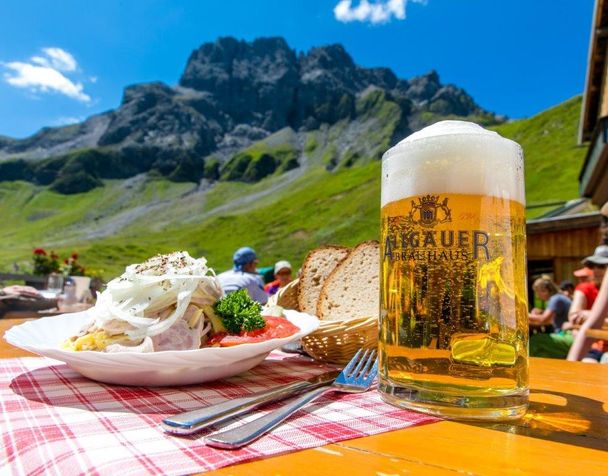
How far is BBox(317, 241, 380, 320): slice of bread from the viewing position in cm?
159

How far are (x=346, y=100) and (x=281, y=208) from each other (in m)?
50.8

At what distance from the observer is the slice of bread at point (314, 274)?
1.84 m

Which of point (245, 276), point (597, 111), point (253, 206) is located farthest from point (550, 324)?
point (253, 206)

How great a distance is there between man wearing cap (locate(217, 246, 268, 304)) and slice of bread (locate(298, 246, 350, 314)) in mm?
3724

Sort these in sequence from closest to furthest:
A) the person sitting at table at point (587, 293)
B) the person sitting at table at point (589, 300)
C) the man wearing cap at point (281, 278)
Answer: the person sitting at table at point (589, 300), the person sitting at table at point (587, 293), the man wearing cap at point (281, 278)

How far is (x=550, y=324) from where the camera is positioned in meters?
7.84

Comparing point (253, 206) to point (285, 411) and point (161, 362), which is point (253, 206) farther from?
point (285, 411)

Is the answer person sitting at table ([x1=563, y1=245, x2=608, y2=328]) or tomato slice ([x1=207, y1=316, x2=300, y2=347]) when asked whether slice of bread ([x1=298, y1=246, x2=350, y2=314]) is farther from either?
person sitting at table ([x1=563, y1=245, x2=608, y2=328])

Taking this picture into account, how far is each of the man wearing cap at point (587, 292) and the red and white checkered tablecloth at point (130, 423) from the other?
3.86 m

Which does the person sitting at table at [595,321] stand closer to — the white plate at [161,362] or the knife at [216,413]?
the white plate at [161,362]

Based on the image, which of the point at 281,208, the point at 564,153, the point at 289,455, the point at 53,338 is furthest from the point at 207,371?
the point at 281,208

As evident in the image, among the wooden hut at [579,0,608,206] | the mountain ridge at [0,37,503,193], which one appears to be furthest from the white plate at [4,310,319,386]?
the mountain ridge at [0,37,503,193]

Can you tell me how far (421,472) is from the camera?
0.58m

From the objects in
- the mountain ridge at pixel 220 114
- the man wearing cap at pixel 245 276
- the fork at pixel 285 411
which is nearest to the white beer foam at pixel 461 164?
the fork at pixel 285 411
